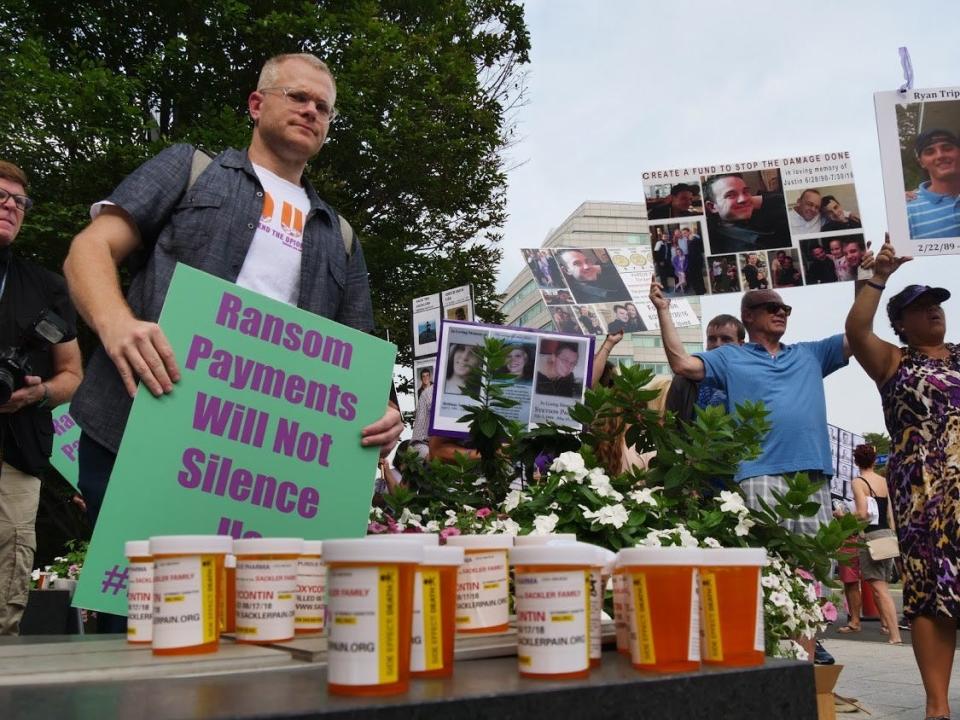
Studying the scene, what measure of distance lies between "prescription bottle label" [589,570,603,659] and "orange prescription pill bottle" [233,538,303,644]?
541 mm

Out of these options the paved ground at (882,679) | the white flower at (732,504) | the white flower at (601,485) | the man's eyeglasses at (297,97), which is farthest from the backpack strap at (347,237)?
the paved ground at (882,679)

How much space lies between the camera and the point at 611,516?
2.64 metres

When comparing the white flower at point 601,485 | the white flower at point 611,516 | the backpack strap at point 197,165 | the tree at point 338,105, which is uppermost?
the tree at point 338,105

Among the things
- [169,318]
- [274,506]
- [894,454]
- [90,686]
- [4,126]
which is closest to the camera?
[90,686]

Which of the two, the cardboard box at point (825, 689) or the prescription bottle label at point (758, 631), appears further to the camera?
the cardboard box at point (825, 689)

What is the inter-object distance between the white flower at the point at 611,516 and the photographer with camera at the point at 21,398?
2291 millimetres

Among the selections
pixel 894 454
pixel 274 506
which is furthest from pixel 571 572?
pixel 894 454

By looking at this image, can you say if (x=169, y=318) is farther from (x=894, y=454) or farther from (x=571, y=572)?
(x=894, y=454)

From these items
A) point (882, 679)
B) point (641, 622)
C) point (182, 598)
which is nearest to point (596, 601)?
point (641, 622)

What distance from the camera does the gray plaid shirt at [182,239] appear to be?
245 centimetres

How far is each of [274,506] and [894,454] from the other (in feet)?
10.5

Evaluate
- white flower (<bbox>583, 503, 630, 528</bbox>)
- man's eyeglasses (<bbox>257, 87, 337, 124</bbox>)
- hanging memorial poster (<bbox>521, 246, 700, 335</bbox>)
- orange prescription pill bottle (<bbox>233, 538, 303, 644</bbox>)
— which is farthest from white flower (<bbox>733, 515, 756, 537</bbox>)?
hanging memorial poster (<bbox>521, 246, 700, 335</bbox>)

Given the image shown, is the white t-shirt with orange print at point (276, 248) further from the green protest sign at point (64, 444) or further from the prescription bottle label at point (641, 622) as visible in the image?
the green protest sign at point (64, 444)

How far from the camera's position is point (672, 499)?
2844 millimetres
